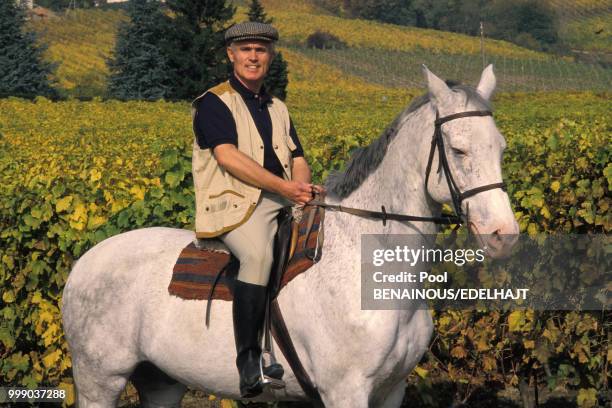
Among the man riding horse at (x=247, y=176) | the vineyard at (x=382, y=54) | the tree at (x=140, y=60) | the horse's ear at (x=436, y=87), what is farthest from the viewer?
the vineyard at (x=382, y=54)

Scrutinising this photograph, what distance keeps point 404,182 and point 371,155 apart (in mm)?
284

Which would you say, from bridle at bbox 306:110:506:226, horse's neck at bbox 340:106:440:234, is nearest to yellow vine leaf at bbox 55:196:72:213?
horse's neck at bbox 340:106:440:234

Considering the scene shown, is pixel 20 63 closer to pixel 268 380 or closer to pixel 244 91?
pixel 244 91

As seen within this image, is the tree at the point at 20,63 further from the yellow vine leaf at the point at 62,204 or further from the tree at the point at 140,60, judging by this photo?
Result: the yellow vine leaf at the point at 62,204

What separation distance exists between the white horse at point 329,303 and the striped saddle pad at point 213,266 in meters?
0.07

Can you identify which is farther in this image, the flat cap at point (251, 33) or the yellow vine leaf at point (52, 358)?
the yellow vine leaf at point (52, 358)

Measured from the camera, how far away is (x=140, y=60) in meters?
71.7

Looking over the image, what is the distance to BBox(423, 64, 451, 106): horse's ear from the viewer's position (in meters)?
4.70

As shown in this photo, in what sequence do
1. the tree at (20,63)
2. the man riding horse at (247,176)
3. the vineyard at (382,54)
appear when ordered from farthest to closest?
the vineyard at (382,54), the tree at (20,63), the man riding horse at (247,176)

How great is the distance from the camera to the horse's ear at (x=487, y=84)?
4887mm

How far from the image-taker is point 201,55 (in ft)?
242

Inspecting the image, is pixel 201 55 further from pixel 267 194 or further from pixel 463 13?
pixel 463 13

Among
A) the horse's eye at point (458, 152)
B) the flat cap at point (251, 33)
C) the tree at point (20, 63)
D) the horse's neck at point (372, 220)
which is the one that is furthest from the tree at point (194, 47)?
the horse's eye at point (458, 152)

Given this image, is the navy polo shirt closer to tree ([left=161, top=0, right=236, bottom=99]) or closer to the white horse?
the white horse
